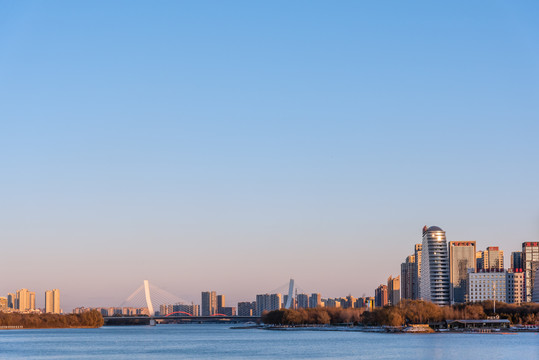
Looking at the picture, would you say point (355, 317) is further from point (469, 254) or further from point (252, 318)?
point (469, 254)

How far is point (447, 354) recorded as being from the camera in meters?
61.5

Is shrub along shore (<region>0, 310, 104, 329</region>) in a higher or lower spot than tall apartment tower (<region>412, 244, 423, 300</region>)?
lower

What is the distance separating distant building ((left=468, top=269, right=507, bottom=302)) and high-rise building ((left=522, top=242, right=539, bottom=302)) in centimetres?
447

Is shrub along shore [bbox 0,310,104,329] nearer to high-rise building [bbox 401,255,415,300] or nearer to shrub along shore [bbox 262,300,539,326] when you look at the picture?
shrub along shore [bbox 262,300,539,326]

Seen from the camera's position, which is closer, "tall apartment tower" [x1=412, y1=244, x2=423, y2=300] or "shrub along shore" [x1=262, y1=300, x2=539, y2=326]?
"shrub along shore" [x1=262, y1=300, x2=539, y2=326]

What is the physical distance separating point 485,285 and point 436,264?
9.86 m

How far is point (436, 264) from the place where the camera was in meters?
165

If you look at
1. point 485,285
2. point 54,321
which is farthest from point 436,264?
point 54,321

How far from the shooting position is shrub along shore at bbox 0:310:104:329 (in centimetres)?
13975

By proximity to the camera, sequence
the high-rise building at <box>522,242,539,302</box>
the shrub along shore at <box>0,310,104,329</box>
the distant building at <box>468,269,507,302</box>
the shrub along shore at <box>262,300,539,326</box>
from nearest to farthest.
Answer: the shrub along shore at <box>262,300,539,326</box>, the shrub along shore at <box>0,310,104,329</box>, the distant building at <box>468,269,507,302</box>, the high-rise building at <box>522,242,539,302</box>

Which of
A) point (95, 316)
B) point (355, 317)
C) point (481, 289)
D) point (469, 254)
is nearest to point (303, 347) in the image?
point (355, 317)

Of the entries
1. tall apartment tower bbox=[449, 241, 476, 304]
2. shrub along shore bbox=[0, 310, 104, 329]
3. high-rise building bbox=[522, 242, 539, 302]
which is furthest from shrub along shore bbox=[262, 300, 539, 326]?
tall apartment tower bbox=[449, 241, 476, 304]

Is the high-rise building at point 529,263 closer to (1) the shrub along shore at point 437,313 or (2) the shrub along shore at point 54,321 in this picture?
(1) the shrub along shore at point 437,313

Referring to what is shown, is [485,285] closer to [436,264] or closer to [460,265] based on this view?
[436,264]
